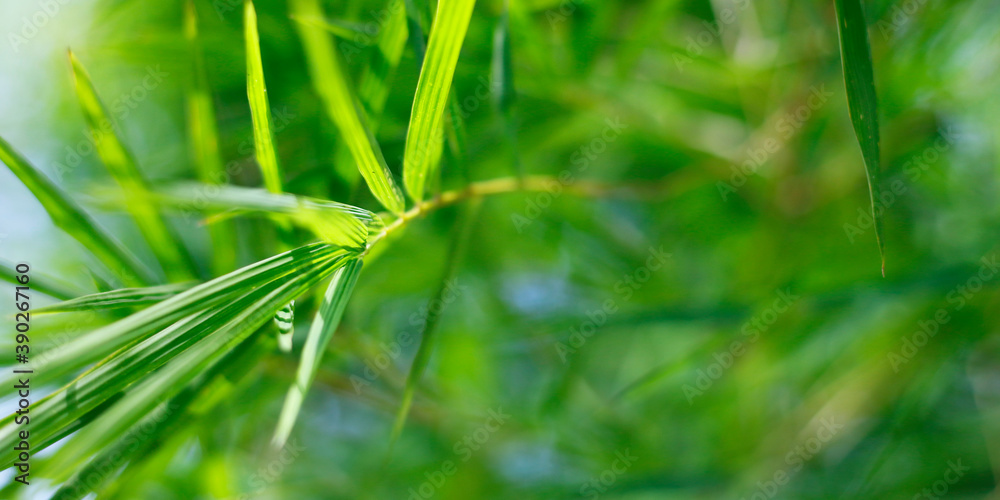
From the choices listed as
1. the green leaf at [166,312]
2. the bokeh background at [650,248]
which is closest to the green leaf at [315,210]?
the green leaf at [166,312]

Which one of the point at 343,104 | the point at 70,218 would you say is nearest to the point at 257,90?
the point at 343,104

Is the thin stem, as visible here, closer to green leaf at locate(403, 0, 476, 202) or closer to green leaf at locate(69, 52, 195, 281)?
green leaf at locate(403, 0, 476, 202)

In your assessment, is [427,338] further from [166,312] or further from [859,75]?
[859,75]

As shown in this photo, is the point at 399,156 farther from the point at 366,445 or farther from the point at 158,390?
the point at 366,445

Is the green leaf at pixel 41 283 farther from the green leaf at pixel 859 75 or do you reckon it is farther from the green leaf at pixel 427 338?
the green leaf at pixel 859 75

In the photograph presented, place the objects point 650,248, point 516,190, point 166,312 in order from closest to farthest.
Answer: point 166,312, point 516,190, point 650,248
